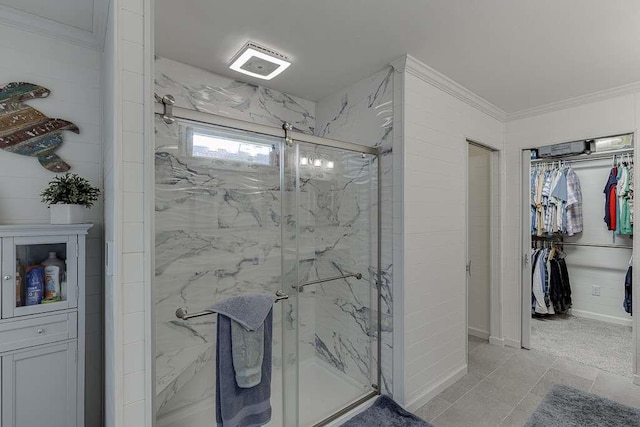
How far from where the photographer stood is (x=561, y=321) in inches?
152

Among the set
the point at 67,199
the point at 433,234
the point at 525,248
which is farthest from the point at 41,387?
the point at 525,248

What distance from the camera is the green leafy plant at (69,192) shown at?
1.62 meters

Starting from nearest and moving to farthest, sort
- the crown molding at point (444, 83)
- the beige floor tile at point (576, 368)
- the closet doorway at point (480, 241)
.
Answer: the crown molding at point (444, 83) < the beige floor tile at point (576, 368) < the closet doorway at point (480, 241)

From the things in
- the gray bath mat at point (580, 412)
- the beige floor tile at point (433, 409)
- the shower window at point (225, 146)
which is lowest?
the beige floor tile at point (433, 409)

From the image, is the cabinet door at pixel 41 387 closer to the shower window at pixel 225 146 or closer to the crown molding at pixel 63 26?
the shower window at pixel 225 146

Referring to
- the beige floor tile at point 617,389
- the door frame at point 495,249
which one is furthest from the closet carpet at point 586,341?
the door frame at point 495,249

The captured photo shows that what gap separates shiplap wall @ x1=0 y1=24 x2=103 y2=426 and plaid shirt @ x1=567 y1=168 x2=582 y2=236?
4874 mm

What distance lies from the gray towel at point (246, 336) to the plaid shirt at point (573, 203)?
4.12 m

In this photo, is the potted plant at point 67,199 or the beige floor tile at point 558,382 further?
the beige floor tile at point 558,382

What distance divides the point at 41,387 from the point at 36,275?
56cm

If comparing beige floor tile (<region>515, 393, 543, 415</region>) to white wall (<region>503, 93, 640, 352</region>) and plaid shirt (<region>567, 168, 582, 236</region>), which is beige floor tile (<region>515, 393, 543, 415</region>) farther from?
plaid shirt (<region>567, 168, 582, 236</region>)

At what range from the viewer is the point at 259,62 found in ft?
6.82

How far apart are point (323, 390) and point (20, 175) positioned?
2321mm

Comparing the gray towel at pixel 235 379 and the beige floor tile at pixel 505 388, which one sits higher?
the gray towel at pixel 235 379
